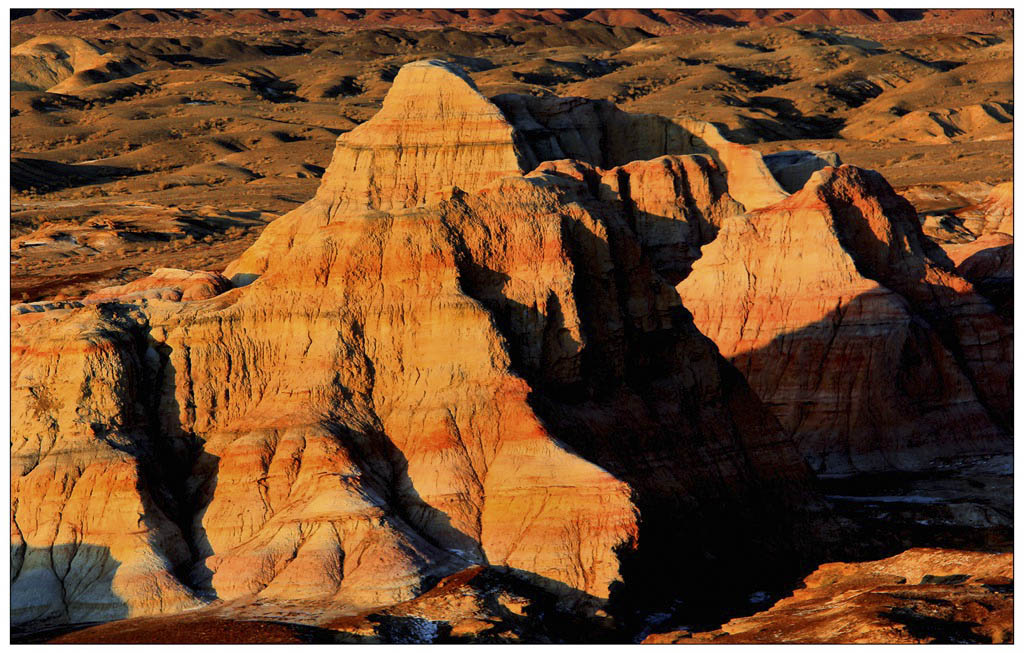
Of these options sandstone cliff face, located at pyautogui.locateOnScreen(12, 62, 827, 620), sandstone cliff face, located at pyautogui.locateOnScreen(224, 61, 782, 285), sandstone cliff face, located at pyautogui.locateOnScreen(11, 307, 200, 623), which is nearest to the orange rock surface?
sandstone cliff face, located at pyautogui.locateOnScreen(12, 62, 827, 620)

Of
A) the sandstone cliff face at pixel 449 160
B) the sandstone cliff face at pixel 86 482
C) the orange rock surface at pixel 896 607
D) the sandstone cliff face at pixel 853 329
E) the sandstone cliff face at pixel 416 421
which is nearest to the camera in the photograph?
the orange rock surface at pixel 896 607

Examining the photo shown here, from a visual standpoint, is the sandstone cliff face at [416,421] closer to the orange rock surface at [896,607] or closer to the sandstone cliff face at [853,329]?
the orange rock surface at [896,607]

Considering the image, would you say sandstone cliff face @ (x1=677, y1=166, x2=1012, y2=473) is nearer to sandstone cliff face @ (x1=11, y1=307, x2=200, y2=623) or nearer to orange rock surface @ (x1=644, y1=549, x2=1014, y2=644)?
orange rock surface @ (x1=644, y1=549, x2=1014, y2=644)

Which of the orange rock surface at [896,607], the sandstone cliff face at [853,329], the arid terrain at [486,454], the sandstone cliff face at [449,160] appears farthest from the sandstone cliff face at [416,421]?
the sandstone cliff face at [449,160]

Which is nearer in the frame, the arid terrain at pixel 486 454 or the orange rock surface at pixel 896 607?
the orange rock surface at pixel 896 607

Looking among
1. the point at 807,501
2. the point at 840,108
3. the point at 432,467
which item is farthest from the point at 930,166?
the point at 432,467

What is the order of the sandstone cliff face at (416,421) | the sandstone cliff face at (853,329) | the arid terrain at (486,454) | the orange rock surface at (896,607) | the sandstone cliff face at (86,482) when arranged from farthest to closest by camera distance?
the sandstone cliff face at (853,329) < the sandstone cliff face at (416,421) < the sandstone cliff face at (86,482) < the arid terrain at (486,454) < the orange rock surface at (896,607)
